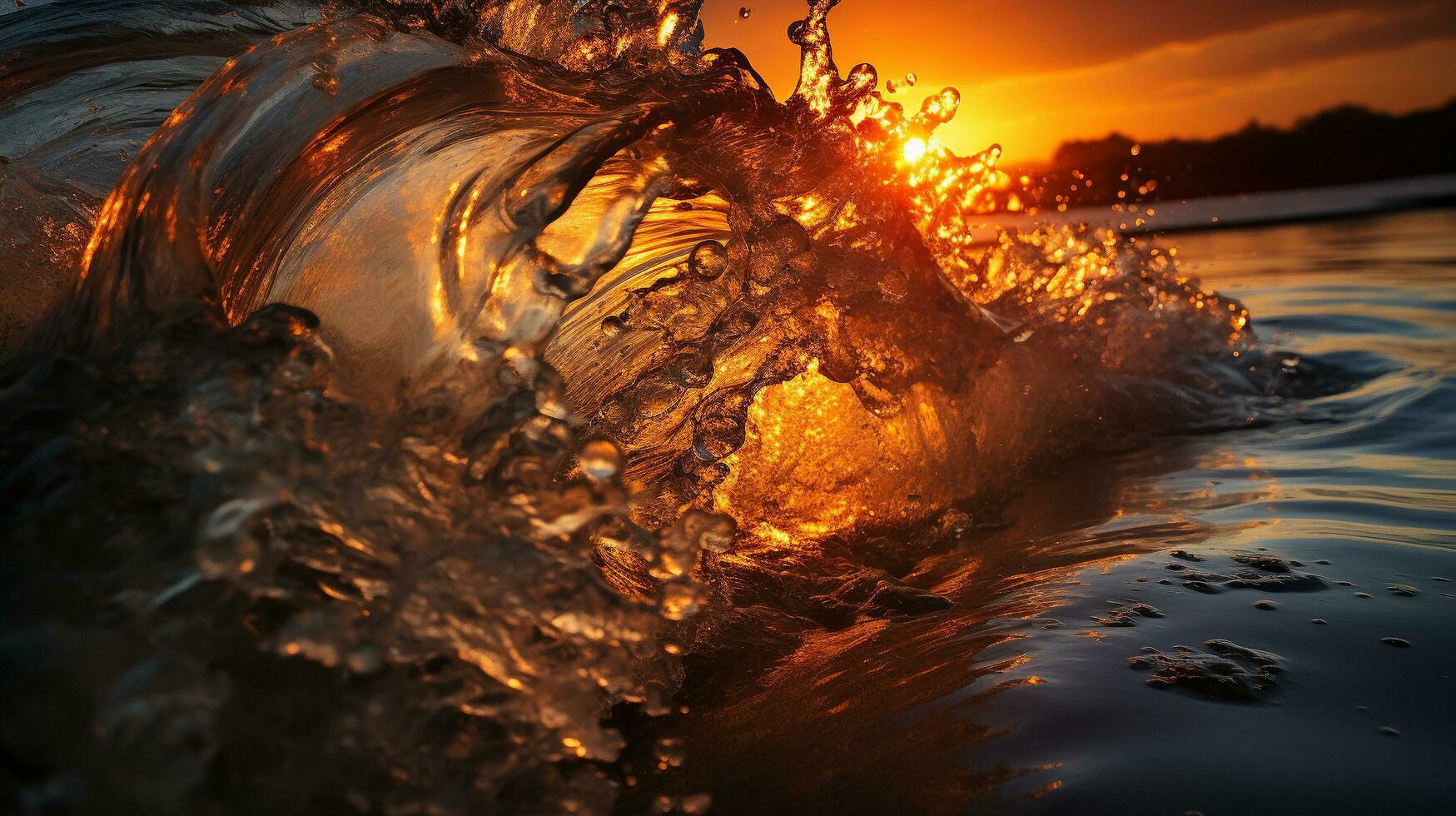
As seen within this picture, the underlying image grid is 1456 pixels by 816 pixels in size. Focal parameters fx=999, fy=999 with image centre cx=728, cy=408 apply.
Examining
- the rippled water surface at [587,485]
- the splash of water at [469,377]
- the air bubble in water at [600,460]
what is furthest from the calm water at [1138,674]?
the air bubble in water at [600,460]

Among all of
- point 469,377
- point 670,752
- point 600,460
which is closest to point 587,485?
point 600,460

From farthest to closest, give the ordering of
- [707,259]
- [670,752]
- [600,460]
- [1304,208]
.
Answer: [1304,208] → [707,259] → [670,752] → [600,460]

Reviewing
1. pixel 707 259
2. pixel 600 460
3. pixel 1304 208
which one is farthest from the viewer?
pixel 1304 208

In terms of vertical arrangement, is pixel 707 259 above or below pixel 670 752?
above

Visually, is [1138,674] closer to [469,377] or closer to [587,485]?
[587,485]

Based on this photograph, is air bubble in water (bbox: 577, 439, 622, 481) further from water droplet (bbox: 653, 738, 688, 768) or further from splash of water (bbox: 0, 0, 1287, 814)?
water droplet (bbox: 653, 738, 688, 768)

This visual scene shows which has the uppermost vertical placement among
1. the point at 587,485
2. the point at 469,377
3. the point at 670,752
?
the point at 469,377

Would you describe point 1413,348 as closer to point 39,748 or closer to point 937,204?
point 937,204
